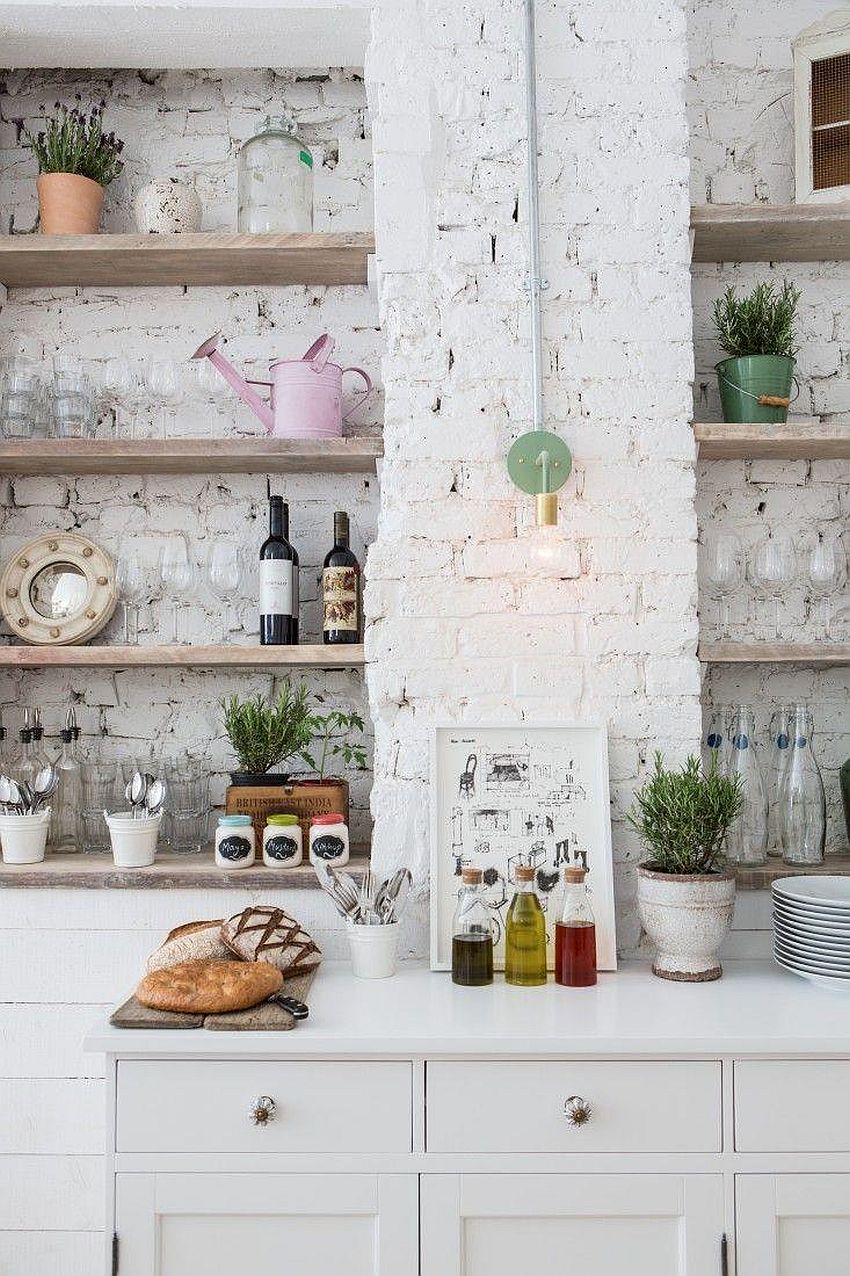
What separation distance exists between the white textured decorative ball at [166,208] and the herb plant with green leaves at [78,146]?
16 centimetres

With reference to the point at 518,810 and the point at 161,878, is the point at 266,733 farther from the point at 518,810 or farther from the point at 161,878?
the point at 518,810

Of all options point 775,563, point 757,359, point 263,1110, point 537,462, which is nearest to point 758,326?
point 757,359

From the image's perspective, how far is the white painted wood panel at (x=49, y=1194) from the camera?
219cm

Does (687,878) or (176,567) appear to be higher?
(176,567)

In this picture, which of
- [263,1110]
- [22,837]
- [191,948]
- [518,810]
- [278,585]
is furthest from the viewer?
[278,585]

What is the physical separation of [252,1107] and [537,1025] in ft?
1.56

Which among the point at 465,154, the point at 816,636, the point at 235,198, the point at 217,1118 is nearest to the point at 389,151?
the point at 465,154

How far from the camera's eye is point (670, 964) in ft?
6.31

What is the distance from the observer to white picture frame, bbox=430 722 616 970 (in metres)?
2.03

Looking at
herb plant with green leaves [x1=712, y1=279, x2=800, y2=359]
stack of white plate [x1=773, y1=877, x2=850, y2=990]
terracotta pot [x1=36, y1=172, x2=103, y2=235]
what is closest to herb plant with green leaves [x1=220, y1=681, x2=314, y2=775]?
stack of white plate [x1=773, y1=877, x2=850, y2=990]

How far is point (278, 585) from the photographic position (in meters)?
2.28

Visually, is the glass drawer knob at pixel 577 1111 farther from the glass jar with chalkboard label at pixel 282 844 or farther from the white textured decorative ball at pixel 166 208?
the white textured decorative ball at pixel 166 208

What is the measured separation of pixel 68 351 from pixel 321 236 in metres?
0.71

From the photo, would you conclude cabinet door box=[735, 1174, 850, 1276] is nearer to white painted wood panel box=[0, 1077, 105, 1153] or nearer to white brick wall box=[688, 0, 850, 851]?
white brick wall box=[688, 0, 850, 851]
